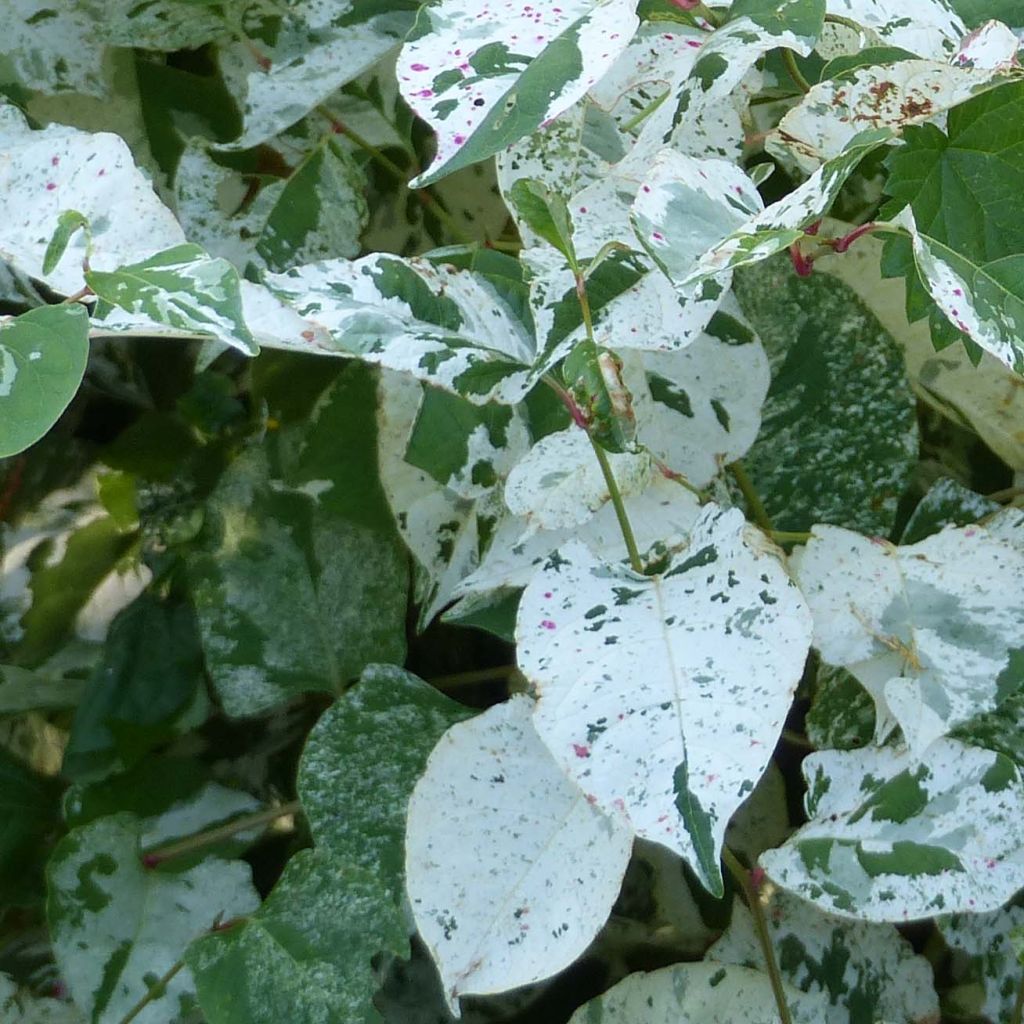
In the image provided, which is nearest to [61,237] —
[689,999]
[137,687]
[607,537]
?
[607,537]

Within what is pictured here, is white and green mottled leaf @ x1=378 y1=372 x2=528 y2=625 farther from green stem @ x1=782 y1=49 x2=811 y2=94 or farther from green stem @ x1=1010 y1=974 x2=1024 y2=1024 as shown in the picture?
green stem @ x1=1010 y1=974 x2=1024 y2=1024

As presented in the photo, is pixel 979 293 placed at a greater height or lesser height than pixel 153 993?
greater

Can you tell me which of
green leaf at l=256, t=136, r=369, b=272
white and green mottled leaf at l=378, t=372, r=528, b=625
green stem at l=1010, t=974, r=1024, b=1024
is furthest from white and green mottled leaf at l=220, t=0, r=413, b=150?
green stem at l=1010, t=974, r=1024, b=1024

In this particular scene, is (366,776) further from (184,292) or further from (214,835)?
(184,292)

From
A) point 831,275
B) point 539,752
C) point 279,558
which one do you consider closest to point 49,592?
point 279,558

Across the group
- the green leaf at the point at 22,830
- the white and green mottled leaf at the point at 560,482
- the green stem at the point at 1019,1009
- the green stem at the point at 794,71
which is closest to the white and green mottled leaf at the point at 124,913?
the green leaf at the point at 22,830
